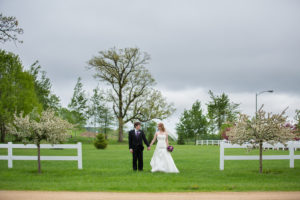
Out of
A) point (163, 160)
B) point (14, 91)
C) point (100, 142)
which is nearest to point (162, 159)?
point (163, 160)

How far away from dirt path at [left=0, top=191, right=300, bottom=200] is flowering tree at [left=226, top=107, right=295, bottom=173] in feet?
15.7

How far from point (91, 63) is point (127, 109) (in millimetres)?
9985

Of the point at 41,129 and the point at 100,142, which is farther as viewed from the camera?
the point at 100,142

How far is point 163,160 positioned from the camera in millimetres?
14320

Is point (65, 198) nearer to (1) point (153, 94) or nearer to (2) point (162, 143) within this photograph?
(2) point (162, 143)

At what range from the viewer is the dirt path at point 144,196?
29.4 ft

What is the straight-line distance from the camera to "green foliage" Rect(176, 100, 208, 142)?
2923 inches

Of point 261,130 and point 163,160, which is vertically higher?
point 261,130

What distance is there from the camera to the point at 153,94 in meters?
60.4

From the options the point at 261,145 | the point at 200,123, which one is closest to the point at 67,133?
the point at 261,145

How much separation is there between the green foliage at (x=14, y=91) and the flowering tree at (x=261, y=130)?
36104 millimetres

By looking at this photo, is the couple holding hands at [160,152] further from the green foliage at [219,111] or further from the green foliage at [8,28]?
the green foliage at [219,111]

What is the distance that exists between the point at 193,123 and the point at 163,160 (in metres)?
60.6

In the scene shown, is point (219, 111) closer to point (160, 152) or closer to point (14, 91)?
point (14, 91)
